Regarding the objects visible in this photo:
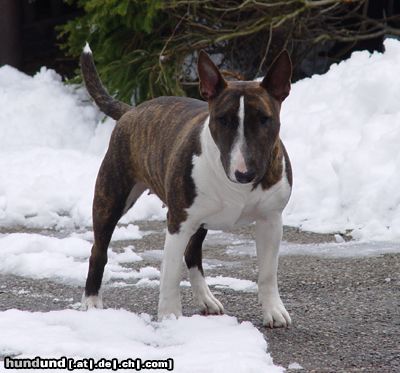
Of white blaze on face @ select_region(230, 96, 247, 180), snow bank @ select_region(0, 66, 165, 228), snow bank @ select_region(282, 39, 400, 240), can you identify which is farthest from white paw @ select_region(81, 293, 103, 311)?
snow bank @ select_region(0, 66, 165, 228)

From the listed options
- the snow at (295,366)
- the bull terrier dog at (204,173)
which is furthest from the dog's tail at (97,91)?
the snow at (295,366)

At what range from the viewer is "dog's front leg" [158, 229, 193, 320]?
5188mm

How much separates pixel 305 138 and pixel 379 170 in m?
1.26

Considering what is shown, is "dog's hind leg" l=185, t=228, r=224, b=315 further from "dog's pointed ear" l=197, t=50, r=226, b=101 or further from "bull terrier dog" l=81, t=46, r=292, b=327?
"dog's pointed ear" l=197, t=50, r=226, b=101

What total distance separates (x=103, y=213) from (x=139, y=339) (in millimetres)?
1176

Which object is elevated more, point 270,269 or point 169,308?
point 270,269

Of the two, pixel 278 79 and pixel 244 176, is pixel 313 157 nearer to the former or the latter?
pixel 278 79

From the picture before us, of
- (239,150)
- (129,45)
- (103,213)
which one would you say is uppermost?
(129,45)

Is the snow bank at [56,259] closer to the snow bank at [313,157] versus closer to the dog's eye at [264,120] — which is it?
the snow bank at [313,157]

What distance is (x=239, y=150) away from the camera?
4711mm

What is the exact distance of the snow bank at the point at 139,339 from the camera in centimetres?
438

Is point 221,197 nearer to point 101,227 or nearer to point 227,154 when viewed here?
point 227,154

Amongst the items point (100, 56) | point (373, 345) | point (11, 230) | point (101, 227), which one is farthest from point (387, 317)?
point (100, 56)


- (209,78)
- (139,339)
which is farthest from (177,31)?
(139,339)
